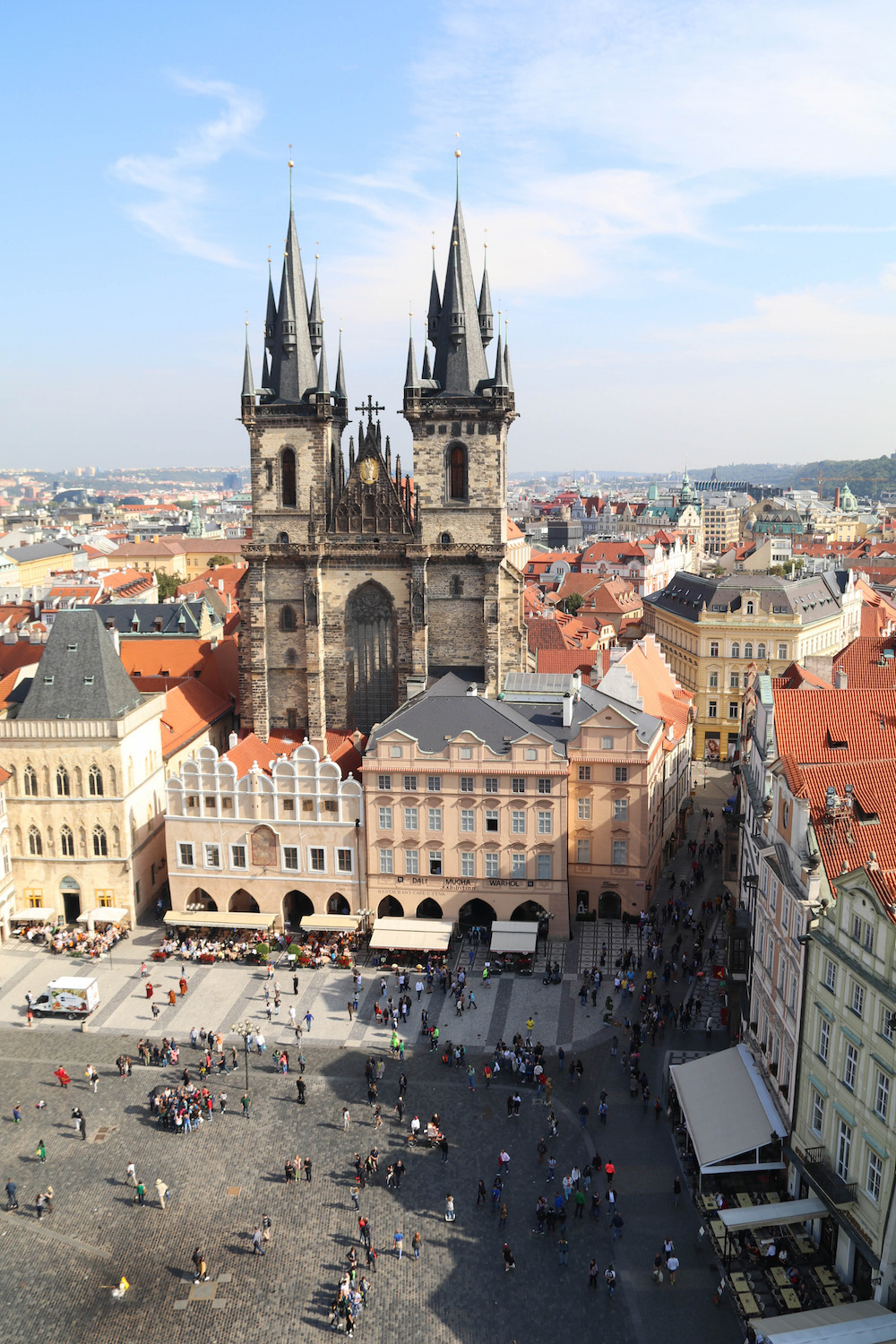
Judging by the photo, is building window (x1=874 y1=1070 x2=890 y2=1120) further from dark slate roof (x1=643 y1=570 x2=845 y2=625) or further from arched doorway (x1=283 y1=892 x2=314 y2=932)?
dark slate roof (x1=643 y1=570 x2=845 y2=625)

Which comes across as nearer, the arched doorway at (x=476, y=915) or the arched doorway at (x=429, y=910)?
the arched doorway at (x=429, y=910)

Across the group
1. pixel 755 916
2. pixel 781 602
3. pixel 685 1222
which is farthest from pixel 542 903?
pixel 781 602

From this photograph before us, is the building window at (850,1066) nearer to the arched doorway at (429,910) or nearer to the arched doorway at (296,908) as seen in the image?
the arched doorway at (429,910)

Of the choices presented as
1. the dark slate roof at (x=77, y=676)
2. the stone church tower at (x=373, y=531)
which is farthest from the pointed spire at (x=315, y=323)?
the dark slate roof at (x=77, y=676)

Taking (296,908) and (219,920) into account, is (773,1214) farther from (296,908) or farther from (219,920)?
(296,908)

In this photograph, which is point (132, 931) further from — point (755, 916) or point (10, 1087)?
point (755, 916)
